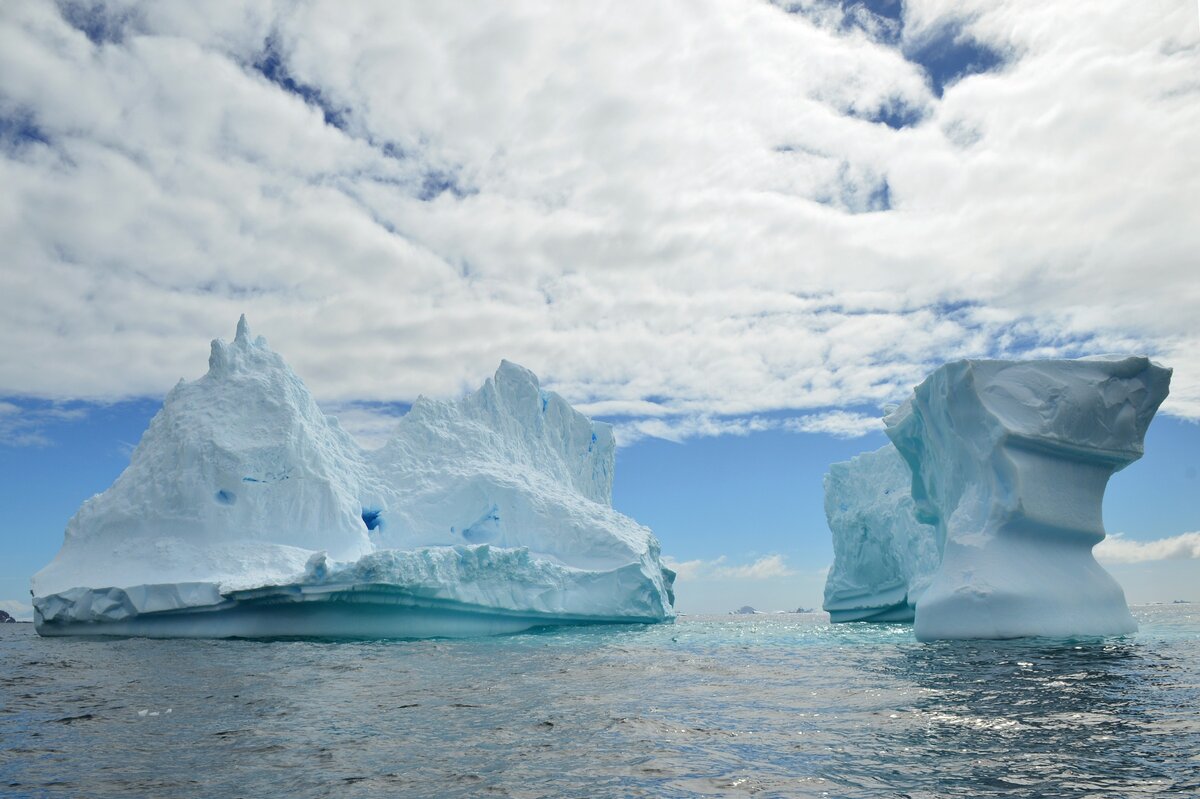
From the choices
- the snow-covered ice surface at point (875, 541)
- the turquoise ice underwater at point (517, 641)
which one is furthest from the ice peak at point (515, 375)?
the snow-covered ice surface at point (875, 541)

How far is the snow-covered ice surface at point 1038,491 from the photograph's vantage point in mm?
16359

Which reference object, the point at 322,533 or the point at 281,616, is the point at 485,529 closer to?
the point at 322,533

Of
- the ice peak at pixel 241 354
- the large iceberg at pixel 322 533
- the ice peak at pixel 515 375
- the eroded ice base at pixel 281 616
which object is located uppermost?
the ice peak at pixel 515 375

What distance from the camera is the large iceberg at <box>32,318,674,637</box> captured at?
874 inches

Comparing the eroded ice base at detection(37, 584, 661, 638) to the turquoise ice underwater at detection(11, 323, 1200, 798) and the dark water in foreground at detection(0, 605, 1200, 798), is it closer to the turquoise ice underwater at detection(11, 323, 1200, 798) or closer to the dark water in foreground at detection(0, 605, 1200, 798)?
the turquoise ice underwater at detection(11, 323, 1200, 798)

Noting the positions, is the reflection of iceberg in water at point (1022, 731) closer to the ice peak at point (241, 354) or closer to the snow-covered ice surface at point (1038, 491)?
the snow-covered ice surface at point (1038, 491)

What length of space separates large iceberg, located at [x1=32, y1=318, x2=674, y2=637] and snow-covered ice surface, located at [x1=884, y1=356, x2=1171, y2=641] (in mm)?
13078

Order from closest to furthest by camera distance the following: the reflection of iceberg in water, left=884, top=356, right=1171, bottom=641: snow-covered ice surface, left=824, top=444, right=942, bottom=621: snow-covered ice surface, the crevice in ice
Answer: the reflection of iceberg in water, left=884, top=356, right=1171, bottom=641: snow-covered ice surface, left=824, top=444, right=942, bottom=621: snow-covered ice surface, the crevice in ice

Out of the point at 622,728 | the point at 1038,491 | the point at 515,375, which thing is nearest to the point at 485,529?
the point at 515,375

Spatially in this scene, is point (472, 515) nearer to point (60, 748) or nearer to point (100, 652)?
point (100, 652)

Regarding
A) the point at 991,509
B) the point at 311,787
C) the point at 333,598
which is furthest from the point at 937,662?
the point at 333,598

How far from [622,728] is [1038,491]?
13.4 metres

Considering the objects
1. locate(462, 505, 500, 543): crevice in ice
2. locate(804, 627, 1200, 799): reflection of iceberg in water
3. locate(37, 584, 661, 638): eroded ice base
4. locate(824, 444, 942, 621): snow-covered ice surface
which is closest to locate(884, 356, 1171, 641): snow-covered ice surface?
locate(804, 627, 1200, 799): reflection of iceberg in water

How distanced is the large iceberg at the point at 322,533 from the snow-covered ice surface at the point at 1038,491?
13.1 meters
